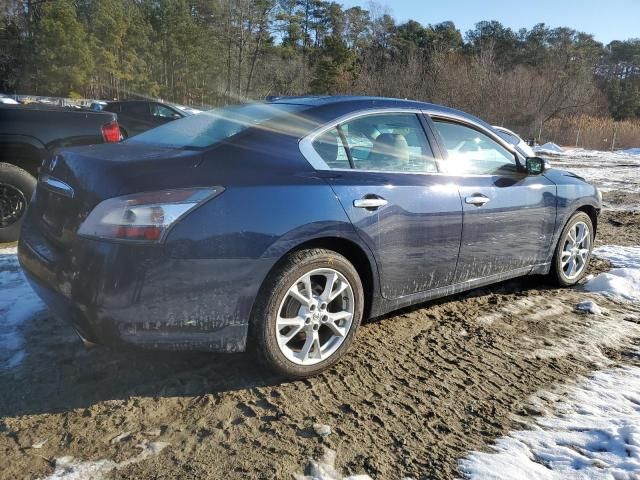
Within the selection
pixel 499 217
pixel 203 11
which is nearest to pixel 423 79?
pixel 203 11

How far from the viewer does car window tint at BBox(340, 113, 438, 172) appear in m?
3.26

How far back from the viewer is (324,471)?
2.22 meters

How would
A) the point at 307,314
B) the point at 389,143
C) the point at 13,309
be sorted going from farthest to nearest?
the point at 13,309
the point at 389,143
the point at 307,314

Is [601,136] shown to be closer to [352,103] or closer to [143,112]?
[143,112]

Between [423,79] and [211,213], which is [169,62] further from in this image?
[211,213]

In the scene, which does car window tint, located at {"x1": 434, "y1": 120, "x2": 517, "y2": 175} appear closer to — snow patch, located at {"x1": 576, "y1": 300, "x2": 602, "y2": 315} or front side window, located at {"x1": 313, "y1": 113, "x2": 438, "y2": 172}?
front side window, located at {"x1": 313, "y1": 113, "x2": 438, "y2": 172}

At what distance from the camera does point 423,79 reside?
41781 millimetres

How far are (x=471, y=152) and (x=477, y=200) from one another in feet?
1.52

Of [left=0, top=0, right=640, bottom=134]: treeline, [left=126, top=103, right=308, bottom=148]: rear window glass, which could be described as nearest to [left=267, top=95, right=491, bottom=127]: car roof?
[left=126, top=103, right=308, bottom=148]: rear window glass

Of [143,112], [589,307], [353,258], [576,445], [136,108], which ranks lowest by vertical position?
[576,445]

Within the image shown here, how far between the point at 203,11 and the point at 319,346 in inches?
2510

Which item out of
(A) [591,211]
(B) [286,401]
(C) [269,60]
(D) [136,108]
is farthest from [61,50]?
(B) [286,401]

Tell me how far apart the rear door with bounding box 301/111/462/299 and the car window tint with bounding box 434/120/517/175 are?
209 millimetres

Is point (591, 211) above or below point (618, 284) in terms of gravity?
above
